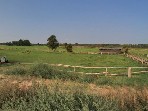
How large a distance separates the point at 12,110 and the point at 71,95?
1603 millimetres

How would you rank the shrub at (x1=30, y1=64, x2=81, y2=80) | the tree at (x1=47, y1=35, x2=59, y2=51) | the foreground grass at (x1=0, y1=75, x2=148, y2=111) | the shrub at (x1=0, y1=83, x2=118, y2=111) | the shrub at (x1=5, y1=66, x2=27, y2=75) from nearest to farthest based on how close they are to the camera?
the shrub at (x1=0, y1=83, x2=118, y2=111) < the foreground grass at (x1=0, y1=75, x2=148, y2=111) < the shrub at (x1=30, y1=64, x2=81, y2=80) < the shrub at (x1=5, y1=66, x2=27, y2=75) < the tree at (x1=47, y1=35, x2=59, y2=51)

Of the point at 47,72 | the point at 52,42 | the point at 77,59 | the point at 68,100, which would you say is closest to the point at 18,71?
the point at 47,72

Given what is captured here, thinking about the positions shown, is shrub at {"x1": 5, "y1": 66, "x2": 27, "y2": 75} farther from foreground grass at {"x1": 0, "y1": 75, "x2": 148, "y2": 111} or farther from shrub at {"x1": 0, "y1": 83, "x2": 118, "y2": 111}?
shrub at {"x1": 0, "y1": 83, "x2": 118, "y2": 111}

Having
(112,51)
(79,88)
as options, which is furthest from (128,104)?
(112,51)

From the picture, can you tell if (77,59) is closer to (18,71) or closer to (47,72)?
(18,71)

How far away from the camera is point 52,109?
9656 mm

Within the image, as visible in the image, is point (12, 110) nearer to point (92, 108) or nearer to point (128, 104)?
point (92, 108)

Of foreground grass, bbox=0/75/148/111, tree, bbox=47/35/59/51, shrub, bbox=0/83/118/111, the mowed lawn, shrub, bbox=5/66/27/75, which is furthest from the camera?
tree, bbox=47/35/59/51

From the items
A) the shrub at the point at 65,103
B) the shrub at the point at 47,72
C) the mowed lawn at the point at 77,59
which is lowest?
the mowed lawn at the point at 77,59

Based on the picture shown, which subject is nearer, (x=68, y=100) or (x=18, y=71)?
(x=68, y=100)

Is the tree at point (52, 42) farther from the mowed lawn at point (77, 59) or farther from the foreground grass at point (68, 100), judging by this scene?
the foreground grass at point (68, 100)

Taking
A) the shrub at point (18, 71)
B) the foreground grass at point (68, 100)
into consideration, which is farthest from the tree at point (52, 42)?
the foreground grass at point (68, 100)

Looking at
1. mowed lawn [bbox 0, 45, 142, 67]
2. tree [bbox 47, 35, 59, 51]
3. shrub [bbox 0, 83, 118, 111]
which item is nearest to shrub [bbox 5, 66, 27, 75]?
shrub [bbox 0, 83, 118, 111]

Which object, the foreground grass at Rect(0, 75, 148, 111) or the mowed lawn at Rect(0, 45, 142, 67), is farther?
the mowed lawn at Rect(0, 45, 142, 67)
